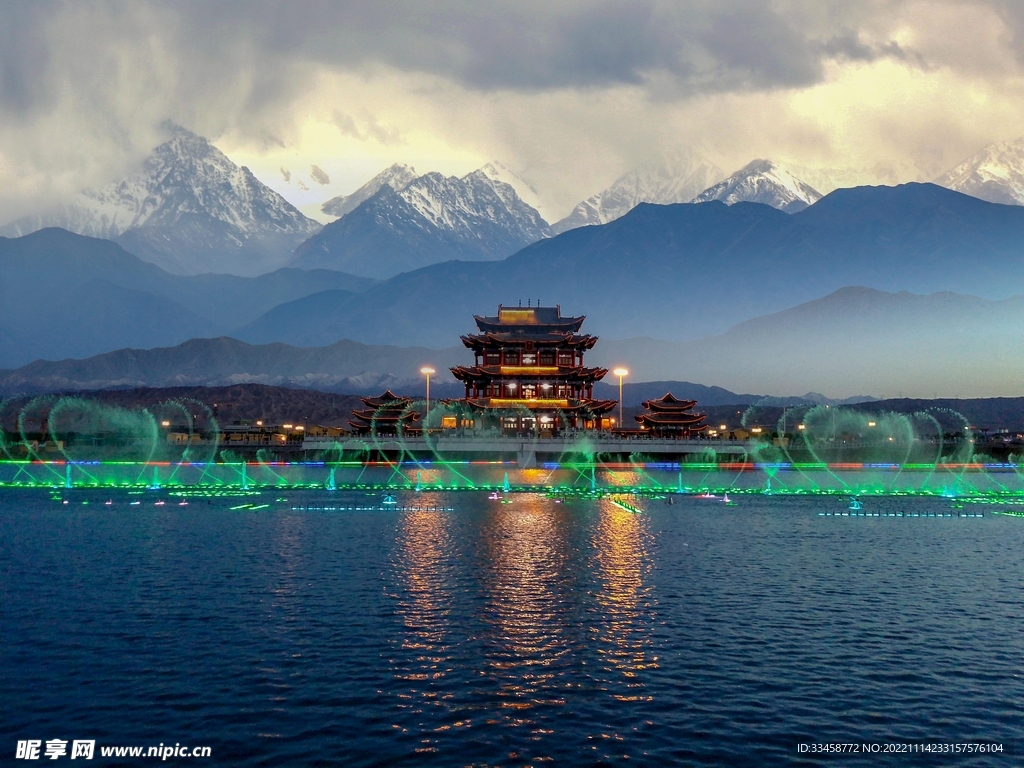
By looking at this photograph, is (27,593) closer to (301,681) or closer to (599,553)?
(301,681)

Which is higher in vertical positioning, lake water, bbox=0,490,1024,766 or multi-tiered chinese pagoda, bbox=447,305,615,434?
multi-tiered chinese pagoda, bbox=447,305,615,434

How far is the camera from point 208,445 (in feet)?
522

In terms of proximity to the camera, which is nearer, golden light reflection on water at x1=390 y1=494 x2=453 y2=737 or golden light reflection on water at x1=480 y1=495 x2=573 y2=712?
golden light reflection on water at x1=390 y1=494 x2=453 y2=737

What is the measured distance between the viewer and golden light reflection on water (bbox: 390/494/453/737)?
26150mm

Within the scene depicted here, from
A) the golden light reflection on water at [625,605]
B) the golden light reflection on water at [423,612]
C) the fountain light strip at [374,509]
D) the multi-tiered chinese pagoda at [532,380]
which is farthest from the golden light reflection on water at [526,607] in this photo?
the multi-tiered chinese pagoda at [532,380]

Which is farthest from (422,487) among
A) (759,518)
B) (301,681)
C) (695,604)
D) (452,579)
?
(301,681)

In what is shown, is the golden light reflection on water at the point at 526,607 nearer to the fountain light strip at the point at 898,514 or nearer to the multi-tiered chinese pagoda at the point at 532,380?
the fountain light strip at the point at 898,514

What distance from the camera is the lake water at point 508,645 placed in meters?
22.8

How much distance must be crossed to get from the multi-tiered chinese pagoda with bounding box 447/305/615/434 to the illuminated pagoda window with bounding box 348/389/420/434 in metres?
9.42

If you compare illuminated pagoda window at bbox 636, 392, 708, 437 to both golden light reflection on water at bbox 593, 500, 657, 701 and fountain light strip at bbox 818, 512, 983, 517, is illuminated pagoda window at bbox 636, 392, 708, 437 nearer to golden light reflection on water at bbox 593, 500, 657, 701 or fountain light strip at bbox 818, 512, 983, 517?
fountain light strip at bbox 818, 512, 983, 517

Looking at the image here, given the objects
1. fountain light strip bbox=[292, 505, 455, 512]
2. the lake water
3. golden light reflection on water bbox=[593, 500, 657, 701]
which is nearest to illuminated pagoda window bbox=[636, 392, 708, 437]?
fountain light strip bbox=[292, 505, 455, 512]

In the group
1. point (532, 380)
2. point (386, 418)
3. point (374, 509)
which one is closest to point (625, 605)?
point (374, 509)

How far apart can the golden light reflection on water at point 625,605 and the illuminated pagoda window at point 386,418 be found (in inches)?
3359

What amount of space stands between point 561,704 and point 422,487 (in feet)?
224
